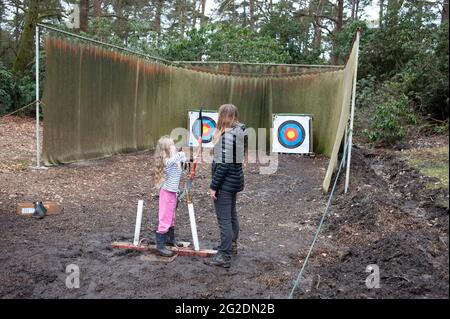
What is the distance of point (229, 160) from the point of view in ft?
11.2

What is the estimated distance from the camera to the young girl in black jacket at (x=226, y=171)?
3.40 metres

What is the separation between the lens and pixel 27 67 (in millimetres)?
13195

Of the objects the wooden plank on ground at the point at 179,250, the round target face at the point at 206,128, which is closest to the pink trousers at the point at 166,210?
the wooden plank on ground at the point at 179,250

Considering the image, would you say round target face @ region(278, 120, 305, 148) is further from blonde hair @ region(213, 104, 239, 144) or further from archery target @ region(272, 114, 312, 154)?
blonde hair @ region(213, 104, 239, 144)

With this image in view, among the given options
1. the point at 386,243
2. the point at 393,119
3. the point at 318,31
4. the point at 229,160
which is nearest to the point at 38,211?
the point at 229,160

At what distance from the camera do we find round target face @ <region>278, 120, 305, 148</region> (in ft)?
29.2

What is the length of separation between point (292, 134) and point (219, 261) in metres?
5.84

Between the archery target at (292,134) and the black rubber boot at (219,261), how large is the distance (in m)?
5.70

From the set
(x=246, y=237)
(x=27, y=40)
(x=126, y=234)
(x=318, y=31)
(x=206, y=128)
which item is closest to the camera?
(x=126, y=234)

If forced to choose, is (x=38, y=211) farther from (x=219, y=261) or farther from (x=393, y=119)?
(x=393, y=119)

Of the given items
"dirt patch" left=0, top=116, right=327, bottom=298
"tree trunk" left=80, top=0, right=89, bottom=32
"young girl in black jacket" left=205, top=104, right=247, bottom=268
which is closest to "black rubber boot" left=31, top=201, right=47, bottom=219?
"dirt patch" left=0, top=116, right=327, bottom=298

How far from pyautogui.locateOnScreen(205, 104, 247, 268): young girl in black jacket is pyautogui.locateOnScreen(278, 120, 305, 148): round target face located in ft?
18.1

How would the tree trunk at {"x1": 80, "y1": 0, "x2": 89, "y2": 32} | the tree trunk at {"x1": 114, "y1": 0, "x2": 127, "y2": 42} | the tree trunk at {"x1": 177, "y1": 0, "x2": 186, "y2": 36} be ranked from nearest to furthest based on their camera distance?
1. the tree trunk at {"x1": 80, "y1": 0, "x2": 89, "y2": 32}
2. the tree trunk at {"x1": 114, "y1": 0, "x2": 127, "y2": 42}
3. the tree trunk at {"x1": 177, "y1": 0, "x2": 186, "y2": 36}
